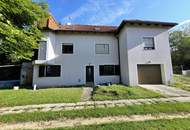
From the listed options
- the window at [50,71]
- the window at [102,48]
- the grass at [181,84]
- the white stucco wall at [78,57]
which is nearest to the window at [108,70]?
the white stucco wall at [78,57]

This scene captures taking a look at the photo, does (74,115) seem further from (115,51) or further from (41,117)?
(115,51)

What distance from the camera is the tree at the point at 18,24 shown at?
21.0 feet

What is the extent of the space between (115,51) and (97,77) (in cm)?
388

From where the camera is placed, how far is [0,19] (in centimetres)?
604

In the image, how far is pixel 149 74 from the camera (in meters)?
14.1

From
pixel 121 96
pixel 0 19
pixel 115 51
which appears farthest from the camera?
pixel 115 51

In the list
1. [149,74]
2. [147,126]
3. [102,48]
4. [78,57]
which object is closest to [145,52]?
[149,74]

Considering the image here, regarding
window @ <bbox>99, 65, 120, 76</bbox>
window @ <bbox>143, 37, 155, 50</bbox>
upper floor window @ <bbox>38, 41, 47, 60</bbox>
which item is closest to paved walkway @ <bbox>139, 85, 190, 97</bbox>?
window @ <bbox>143, 37, 155, 50</bbox>

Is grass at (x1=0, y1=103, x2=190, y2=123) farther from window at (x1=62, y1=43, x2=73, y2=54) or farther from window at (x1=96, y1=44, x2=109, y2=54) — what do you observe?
window at (x1=96, y1=44, x2=109, y2=54)

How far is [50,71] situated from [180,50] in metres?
33.5

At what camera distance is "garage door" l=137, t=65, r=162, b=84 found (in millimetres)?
13938

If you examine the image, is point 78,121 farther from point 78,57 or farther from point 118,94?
point 78,57

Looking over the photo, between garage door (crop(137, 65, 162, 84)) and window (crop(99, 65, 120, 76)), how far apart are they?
2996 millimetres

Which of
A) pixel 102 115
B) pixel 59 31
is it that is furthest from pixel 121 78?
pixel 102 115
